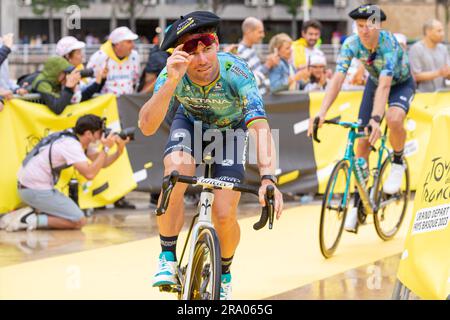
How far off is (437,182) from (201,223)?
148cm

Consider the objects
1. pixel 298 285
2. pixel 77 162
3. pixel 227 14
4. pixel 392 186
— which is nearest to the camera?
pixel 298 285

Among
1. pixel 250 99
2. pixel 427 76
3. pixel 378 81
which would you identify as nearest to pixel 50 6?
pixel 427 76

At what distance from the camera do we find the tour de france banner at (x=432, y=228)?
260 inches

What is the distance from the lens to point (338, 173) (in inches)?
405

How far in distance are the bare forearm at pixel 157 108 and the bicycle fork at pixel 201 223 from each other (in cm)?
51

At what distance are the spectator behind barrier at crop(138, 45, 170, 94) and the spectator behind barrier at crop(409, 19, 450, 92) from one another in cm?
361

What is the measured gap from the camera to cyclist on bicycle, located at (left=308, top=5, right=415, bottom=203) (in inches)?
414

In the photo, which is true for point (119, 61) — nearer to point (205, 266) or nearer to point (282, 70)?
point (282, 70)

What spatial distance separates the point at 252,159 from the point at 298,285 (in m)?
4.22

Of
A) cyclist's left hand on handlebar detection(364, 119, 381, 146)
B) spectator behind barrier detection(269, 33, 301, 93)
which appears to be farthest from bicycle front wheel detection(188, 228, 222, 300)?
spectator behind barrier detection(269, 33, 301, 93)

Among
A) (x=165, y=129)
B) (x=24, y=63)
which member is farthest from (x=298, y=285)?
(x=24, y=63)
